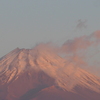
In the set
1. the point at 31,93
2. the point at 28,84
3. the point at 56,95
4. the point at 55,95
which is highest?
the point at 28,84

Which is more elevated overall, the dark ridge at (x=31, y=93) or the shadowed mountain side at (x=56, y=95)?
the dark ridge at (x=31, y=93)

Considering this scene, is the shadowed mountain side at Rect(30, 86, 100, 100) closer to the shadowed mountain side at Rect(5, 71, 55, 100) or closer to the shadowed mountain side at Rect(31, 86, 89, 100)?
the shadowed mountain side at Rect(31, 86, 89, 100)

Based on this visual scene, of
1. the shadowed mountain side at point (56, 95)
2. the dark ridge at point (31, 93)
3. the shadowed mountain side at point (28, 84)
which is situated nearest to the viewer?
the shadowed mountain side at point (56, 95)

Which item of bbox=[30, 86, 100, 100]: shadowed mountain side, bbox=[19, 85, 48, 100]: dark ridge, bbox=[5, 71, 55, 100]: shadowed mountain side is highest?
bbox=[5, 71, 55, 100]: shadowed mountain side

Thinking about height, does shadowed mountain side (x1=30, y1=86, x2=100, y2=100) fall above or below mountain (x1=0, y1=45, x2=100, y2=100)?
below

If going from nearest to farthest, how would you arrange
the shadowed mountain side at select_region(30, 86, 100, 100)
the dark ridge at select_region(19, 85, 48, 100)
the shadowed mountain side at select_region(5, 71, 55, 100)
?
the shadowed mountain side at select_region(30, 86, 100, 100), the dark ridge at select_region(19, 85, 48, 100), the shadowed mountain side at select_region(5, 71, 55, 100)

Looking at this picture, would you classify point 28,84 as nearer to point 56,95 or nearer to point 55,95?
point 55,95

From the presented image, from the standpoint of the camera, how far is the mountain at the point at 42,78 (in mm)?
146750

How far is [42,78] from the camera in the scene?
155750mm

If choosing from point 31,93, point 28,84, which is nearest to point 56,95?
point 31,93

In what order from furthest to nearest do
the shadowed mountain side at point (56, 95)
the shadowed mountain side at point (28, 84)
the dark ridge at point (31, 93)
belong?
1. the shadowed mountain side at point (28, 84)
2. the dark ridge at point (31, 93)
3. the shadowed mountain side at point (56, 95)

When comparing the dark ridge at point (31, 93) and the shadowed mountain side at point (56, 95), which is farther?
the dark ridge at point (31, 93)

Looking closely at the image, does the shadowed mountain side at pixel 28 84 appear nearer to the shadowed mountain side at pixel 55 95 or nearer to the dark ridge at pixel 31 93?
the dark ridge at pixel 31 93

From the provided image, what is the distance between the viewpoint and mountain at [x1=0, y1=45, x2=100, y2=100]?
147m
